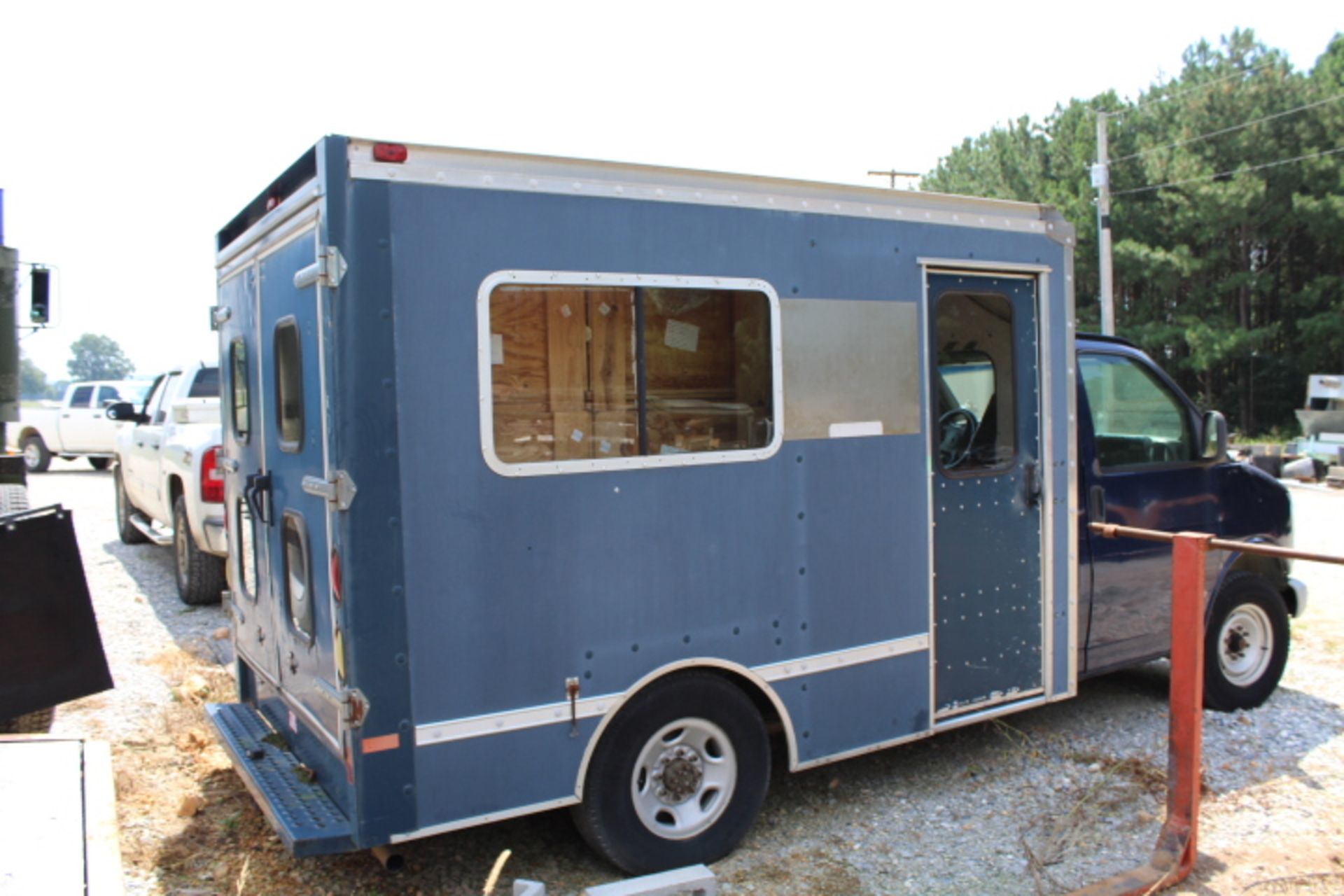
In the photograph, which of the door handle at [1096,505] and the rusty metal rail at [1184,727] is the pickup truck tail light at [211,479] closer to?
the door handle at [1096,505]

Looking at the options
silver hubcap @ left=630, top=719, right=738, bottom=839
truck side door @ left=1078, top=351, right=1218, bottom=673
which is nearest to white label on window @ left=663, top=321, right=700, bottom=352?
silver hubcap @ left=630, top=719, right=738, bottom=839

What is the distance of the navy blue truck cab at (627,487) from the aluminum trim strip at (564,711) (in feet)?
0.04

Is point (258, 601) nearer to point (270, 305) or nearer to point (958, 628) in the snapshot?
point (270, 305)

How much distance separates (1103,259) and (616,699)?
2095 centimetres

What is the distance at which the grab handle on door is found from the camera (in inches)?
164

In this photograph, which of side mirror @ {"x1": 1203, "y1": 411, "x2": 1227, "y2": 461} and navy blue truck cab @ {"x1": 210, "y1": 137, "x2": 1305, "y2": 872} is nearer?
navy blue truck cab @ {"x1": 210, "y1": 137, "x2": 1305, "y2": 872}

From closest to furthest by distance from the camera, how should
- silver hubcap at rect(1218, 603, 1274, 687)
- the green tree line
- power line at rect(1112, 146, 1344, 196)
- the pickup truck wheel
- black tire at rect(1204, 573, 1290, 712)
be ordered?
1. black tire at rect(1204, 573, 1290, 712)
2. silver hubcap at rect(1218, 603, 1274, 687)
3. the pickup truck wheel
4. power line at rect(1112, 146, 1344, 196)
5. the green tree line

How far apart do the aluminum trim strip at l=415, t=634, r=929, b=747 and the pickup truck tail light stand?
14.7 feet

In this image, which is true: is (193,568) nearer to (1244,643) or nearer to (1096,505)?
(1096,505)

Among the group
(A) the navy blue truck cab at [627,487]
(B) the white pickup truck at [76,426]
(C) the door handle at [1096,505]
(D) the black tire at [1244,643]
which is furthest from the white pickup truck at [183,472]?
(B) the white pickup truck at [76,426]

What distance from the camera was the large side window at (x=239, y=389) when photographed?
4484 mm

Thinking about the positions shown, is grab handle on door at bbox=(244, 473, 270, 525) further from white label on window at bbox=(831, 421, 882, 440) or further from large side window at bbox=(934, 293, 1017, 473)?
large side window at bbox=(934, 293, 1017, 473)

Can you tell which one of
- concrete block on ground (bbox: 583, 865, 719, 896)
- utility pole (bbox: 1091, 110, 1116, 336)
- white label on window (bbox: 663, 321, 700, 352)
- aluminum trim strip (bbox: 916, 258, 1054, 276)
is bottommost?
concrete block on ground (bbox: 583, 865, 719, 896)

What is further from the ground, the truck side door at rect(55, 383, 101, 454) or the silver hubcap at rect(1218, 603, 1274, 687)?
the truck side door at rect(55, 383, 101, 454)
